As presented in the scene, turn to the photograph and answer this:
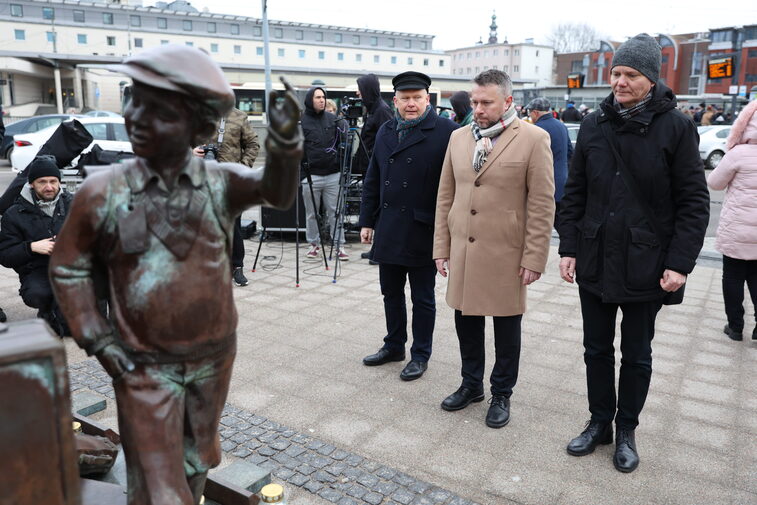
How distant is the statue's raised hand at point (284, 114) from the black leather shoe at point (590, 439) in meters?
2.52

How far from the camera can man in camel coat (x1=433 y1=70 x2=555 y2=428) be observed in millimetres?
3453

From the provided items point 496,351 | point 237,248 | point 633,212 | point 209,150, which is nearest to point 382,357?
point 496,351

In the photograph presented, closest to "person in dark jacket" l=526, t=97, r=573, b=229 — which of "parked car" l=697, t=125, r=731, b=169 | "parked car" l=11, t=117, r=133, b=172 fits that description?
"parked car" l=11, t=117, r=133, b=172

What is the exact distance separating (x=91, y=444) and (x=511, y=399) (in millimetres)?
2509

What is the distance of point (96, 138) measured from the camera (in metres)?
14.4

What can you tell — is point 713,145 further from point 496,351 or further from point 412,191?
point 496,351

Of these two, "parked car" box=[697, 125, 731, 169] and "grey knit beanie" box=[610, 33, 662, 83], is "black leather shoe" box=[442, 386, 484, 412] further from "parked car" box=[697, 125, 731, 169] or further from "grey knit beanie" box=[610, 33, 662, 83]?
"parked car" box=[697, 125, 731, 169]

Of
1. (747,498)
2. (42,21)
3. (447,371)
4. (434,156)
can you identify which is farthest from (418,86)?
(42,21)

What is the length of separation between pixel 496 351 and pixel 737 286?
2.69 m

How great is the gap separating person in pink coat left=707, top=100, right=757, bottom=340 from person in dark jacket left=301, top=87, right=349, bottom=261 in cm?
385

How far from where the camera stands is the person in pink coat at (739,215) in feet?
16.3

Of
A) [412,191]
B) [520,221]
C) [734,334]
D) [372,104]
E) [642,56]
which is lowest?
[734,334]

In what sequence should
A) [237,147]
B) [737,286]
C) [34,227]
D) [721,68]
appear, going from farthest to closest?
[721,68] < [237,147] < [737,286] < [34,227]

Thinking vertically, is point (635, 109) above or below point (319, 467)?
above
